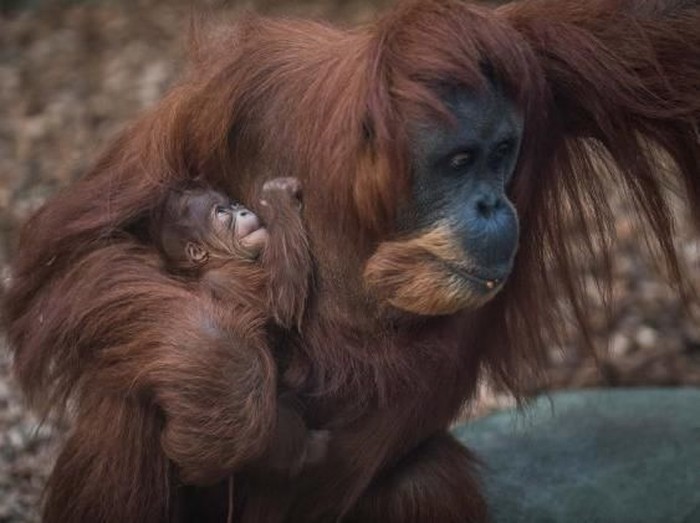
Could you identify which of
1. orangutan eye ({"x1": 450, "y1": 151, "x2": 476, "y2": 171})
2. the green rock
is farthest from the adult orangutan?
the green rock

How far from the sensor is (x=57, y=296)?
3660mm

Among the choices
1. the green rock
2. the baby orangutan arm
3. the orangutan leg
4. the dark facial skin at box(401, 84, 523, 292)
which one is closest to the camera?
the dark facial skin at box(401, 84, 523, 292)

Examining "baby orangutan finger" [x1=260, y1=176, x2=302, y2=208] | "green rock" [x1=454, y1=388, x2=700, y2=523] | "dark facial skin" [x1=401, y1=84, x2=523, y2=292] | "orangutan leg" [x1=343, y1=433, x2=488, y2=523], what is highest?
"dark facial skin" [x1=401, y1=84, x2=523, y2=292]

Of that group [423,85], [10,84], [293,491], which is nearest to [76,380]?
[293,491]

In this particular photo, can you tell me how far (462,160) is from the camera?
3.43 meters

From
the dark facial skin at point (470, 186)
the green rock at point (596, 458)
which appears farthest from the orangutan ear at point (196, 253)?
the green rock at point (596, 458)

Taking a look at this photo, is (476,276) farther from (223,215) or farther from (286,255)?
(223,215)

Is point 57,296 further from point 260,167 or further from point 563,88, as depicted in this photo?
point 563,88

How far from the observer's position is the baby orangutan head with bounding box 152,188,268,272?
3646mm

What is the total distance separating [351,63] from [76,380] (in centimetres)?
100

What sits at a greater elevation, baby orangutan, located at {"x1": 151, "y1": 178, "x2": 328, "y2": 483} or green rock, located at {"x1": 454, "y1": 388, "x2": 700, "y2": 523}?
baby orangutan, located at {"x1": 151, "y1": 178, "x2": 328, "y2": 483}

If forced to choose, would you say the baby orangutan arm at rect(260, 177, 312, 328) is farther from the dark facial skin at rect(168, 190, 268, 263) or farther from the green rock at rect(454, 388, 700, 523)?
the green rock at rect(454, 388, 700, 523)

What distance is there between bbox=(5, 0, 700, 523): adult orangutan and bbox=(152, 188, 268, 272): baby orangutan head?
0.05 metres

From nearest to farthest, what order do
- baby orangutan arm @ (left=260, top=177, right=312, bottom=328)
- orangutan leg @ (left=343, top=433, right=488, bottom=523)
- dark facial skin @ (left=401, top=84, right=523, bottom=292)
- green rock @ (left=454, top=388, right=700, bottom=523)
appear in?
dark facial skin @ (left=401, top=84, right=523, bottom=292)
baby orangutan arm @ (left=260, top=177, right=312, bottom=328)
orangutan leg @ (left=343, top=433, right=488, bottom=523)
green rock @ (left=454, top=388, right=700, bottom=523)
